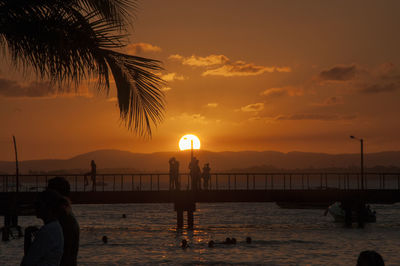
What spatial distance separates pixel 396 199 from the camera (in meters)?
41.6

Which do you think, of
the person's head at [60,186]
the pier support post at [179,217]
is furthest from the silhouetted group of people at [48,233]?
the pier support post at [179,217]

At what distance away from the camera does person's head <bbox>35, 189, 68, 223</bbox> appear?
5145mm

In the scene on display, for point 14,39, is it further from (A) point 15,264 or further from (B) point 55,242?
(A) point 15,264

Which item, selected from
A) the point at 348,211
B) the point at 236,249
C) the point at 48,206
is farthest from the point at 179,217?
the point at 48,206

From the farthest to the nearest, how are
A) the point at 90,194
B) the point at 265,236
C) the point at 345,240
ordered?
the point at 265,236 → the point at 345,240 → the point at 90,194

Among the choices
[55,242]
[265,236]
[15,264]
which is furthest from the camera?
[265,236]

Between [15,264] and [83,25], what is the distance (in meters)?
27.3

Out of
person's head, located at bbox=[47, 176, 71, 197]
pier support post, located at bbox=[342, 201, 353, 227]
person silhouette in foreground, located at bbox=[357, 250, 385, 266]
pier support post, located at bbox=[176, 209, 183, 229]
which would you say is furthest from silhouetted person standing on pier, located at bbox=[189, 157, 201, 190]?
person silhouette in foreground, located at bbox=[357, 250, 385, 266]

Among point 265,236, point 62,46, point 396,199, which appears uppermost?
point 62,46

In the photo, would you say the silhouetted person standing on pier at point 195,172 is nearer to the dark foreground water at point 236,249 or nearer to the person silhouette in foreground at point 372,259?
the dark foreground water at point 236,249

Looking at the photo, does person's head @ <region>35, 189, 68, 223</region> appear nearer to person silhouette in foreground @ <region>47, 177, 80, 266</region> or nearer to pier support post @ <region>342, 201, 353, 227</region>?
person silhouette in foreground @ <region>47, 177, 80, 266</region>

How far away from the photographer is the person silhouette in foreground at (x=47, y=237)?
16.2ft

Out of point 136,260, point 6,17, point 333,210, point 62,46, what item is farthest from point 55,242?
point 333,210

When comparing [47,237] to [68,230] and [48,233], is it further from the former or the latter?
[68,230]
